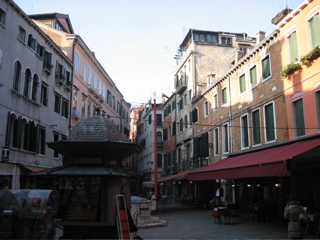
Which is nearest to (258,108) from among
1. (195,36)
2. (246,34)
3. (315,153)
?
(315,153)

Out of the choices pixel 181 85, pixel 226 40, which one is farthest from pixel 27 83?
pixel 226 40

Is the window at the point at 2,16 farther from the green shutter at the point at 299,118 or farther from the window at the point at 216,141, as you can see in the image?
the window at the point at 216,141

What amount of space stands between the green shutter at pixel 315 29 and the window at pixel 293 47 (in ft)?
3.77

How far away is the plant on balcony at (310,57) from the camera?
12.3 meters

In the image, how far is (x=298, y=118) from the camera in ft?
45.4

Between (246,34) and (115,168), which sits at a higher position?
(246,34)

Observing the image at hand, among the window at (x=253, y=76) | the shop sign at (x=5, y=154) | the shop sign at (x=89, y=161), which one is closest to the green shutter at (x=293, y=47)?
the window at (x=253, y=76)

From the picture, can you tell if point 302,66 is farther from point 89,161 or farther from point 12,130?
point 12,130

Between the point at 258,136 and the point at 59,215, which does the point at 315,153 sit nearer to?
the point at 258,136

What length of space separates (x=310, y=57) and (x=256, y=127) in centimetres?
556

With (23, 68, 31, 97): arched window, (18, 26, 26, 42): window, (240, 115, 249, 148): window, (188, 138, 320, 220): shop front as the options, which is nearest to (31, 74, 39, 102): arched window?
(23, 68, 31, 97): arched window

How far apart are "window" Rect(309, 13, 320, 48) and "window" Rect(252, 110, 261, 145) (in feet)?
17.4

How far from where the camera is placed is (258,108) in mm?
17109

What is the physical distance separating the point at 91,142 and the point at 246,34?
1108 inches
